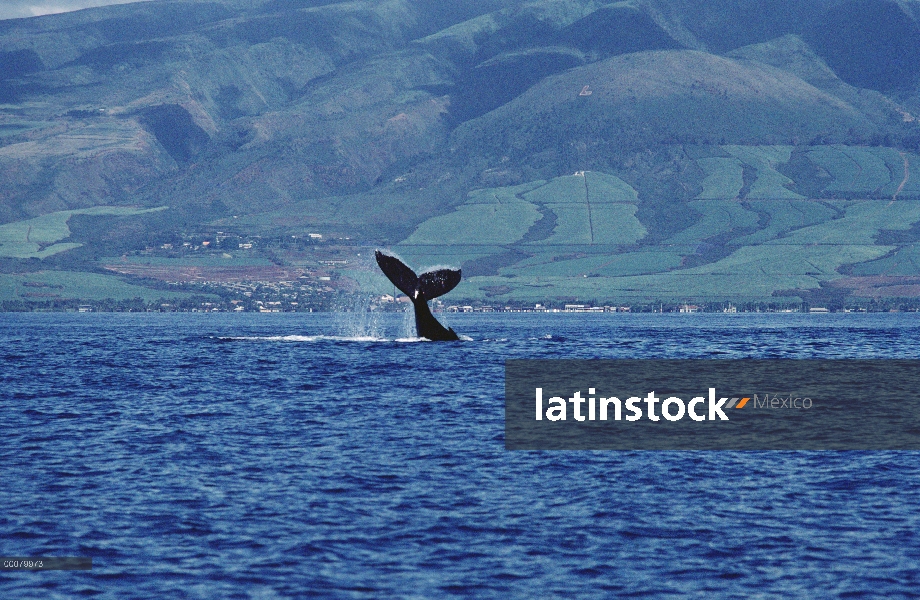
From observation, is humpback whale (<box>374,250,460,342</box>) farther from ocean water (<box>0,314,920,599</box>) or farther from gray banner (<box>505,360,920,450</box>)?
ocean water (<box>0,314,920,599</box>)

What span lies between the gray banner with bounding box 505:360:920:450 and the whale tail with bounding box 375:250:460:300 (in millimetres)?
5801

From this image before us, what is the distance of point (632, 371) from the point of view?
70312 mm

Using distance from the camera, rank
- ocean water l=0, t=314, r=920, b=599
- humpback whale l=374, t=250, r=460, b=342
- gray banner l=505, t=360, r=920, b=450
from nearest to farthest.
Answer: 1. ocean water l=0, t=314, r=920, b=599
2. gray banner l=505, t=360, r=920, b=450
3. humpback whale l=374, t=250, r=460, b=342

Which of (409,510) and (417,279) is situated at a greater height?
(417,279)

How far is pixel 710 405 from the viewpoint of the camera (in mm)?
52750

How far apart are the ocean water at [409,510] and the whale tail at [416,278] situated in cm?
1611

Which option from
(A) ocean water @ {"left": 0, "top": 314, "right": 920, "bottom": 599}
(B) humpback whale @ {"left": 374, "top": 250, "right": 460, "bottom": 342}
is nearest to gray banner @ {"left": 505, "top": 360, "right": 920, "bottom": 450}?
(A) ocean water @ {"left": 0, "top": 314, "right": 920, "bottom": 599}

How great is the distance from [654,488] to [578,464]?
373cm

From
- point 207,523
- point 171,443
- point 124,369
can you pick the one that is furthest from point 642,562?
point 124,369

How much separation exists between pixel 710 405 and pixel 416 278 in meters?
20.5

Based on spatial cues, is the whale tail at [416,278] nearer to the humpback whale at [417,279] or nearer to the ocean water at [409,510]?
the humpback whale at [417,279]

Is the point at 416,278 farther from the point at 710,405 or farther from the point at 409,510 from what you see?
the point at 409,510

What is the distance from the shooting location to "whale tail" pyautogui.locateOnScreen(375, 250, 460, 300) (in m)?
65.9

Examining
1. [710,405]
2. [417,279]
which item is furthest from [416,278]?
[710,405]
